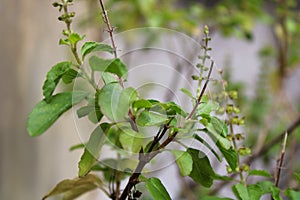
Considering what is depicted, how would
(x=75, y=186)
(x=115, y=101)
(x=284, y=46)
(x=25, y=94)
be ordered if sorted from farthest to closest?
(x=284, y=46) → (x=25, y=94) → (x=75, y=186) → (x=115, y=101)

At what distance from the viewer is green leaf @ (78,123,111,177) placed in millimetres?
401

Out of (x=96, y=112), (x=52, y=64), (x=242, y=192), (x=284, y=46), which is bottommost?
(x=242, y=192)

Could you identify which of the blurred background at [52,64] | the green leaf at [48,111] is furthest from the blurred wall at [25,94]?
the green leaf at [48,111]

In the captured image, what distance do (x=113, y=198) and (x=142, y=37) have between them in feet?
3.95

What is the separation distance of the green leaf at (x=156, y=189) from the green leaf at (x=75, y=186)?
106 millimetres

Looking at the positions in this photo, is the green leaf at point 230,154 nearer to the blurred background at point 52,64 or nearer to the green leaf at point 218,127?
the green leaf at point 218,127

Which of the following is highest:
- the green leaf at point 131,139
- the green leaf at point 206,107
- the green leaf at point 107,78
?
the green leaf at point 107,78

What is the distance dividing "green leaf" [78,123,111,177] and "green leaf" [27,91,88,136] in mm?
35

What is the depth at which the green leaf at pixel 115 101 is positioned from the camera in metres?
0.36

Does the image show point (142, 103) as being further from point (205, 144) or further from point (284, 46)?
point (284, 46)

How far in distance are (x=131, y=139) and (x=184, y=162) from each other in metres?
0.05

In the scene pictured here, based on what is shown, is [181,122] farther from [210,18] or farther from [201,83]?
[210,18]

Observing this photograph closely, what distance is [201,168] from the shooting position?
42 centimetres

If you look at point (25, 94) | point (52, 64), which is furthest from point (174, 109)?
point (52, 64)
